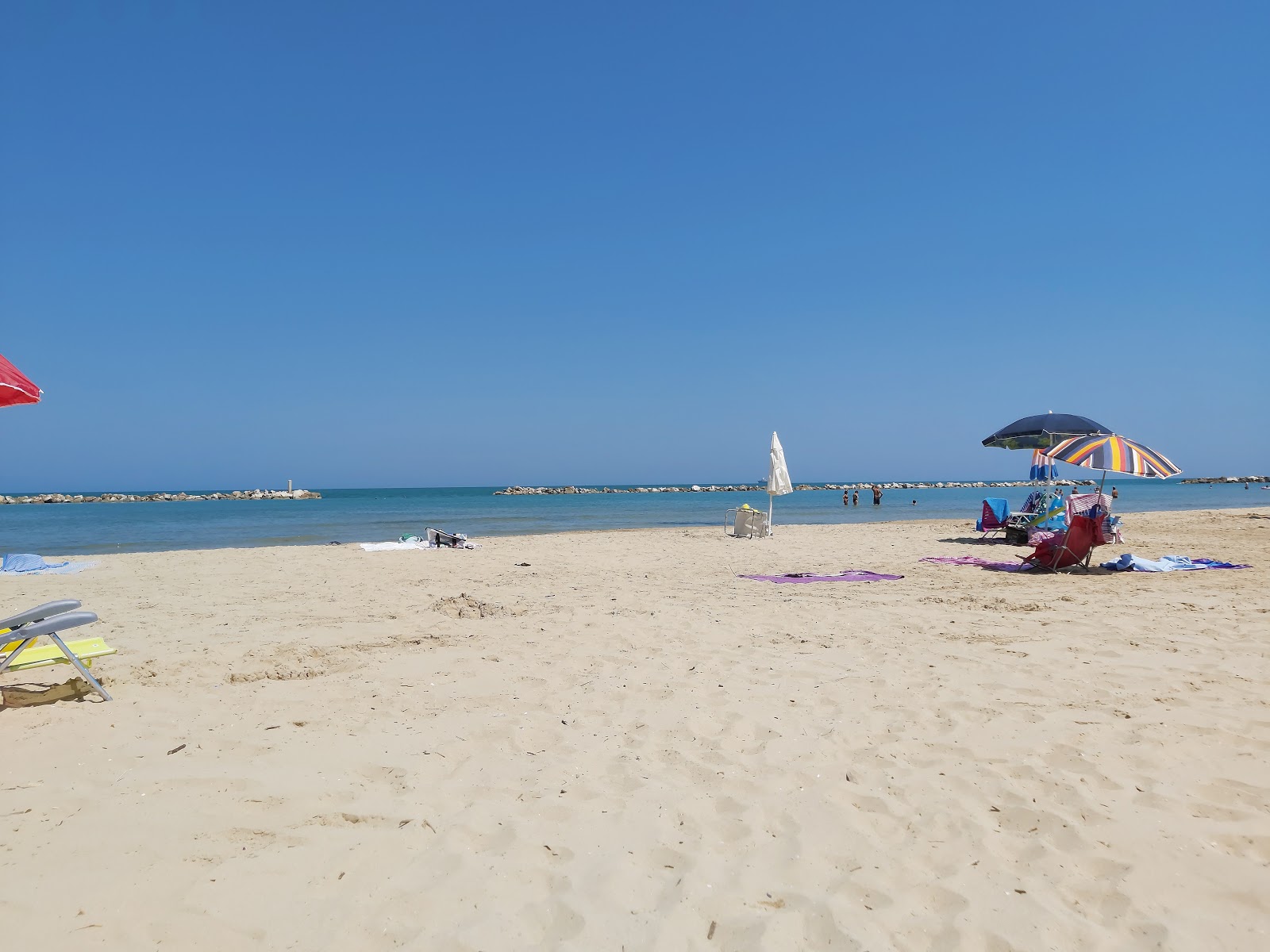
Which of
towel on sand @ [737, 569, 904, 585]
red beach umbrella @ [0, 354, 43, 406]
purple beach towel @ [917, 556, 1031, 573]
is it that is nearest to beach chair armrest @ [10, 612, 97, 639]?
red beach umbrella @ [0, 354, 43, 406]

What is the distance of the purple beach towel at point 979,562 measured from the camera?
992cm

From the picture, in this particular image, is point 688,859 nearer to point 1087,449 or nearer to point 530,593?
point 530,593

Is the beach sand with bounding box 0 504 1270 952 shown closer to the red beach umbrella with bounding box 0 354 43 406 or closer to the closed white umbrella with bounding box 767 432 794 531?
the red beach umbrella with bounding box 0 354 43 406

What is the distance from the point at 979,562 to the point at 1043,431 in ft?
13.1

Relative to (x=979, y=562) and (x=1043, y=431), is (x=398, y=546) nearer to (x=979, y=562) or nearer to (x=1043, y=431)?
(x=979, y=562)

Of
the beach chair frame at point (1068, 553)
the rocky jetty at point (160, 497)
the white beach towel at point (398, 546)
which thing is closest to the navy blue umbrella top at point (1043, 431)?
the beach chair frame at point (1068, 553)

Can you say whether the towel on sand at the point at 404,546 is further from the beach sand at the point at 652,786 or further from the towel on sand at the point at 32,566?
the beach sand at the point at 652,786

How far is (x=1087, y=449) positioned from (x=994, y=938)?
945 centimetres

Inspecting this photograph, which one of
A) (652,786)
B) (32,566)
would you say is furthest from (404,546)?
(652,786)

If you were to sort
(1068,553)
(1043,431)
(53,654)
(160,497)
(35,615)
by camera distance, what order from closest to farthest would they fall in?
(35,615) < (53,654) < (1068,553) < (1043,431) < (160,497)

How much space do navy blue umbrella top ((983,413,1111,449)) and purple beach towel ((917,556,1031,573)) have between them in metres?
3.22

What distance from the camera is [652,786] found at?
3.11 metres

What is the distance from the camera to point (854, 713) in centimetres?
391

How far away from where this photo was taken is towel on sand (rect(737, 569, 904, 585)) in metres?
8.93
